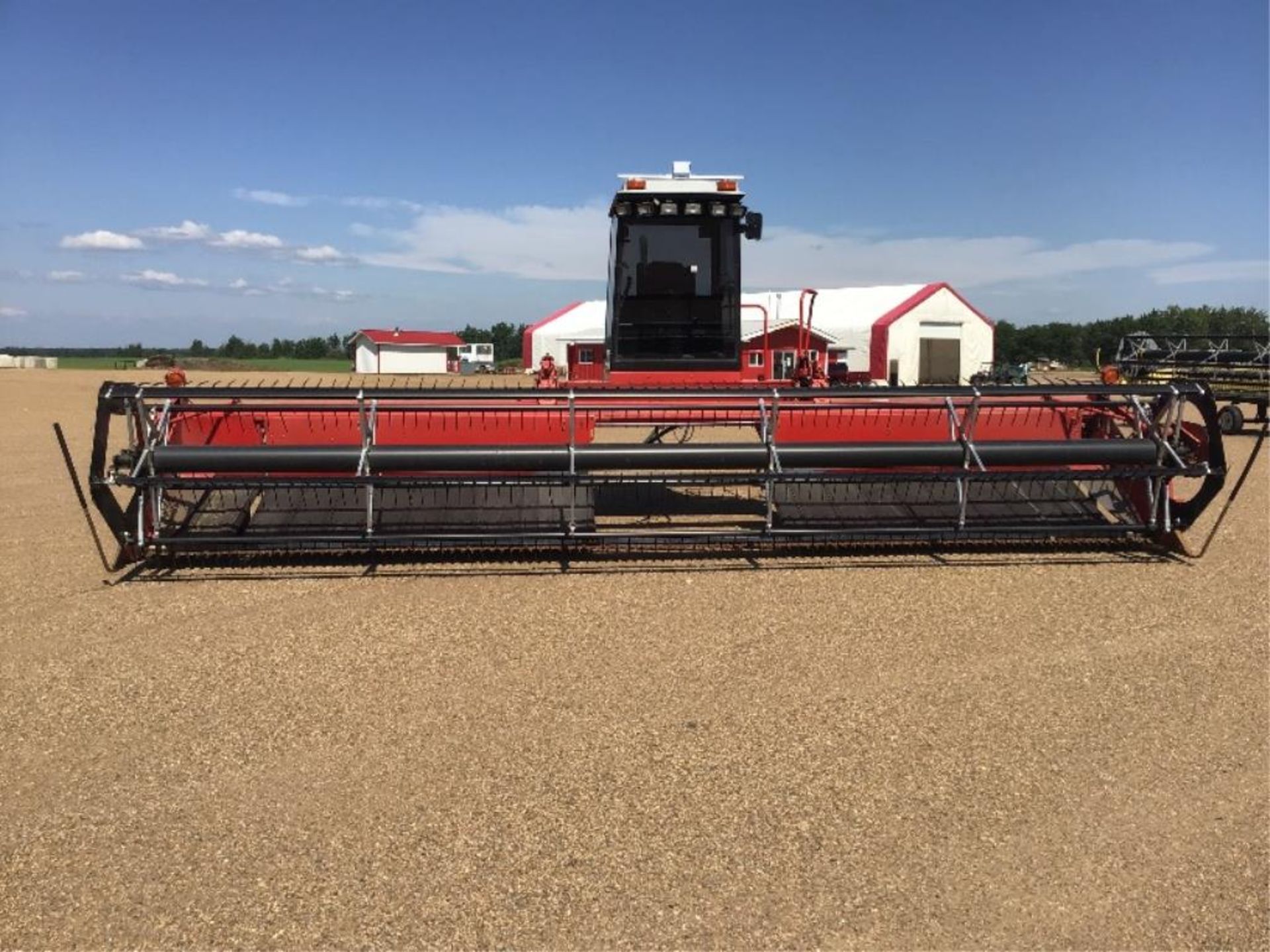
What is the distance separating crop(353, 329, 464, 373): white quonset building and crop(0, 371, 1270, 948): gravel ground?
4931 centimetres

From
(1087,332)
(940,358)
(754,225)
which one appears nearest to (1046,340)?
(1087,332)

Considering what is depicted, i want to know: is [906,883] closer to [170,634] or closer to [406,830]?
[406,830]

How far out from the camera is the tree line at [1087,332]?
5136 centimetres

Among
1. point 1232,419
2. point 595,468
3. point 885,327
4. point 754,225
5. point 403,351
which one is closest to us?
point 595,468

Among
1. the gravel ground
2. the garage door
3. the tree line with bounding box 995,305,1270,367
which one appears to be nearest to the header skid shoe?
the gravel ground

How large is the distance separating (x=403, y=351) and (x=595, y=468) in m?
51.5

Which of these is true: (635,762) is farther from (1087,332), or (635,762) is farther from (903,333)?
(1087,332)

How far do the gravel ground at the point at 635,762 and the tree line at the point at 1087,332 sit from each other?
48054mm

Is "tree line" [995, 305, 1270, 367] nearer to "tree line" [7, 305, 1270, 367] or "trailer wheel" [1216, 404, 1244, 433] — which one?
"tree line" [7, 305, 1270, 367]

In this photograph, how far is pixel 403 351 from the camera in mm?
55219

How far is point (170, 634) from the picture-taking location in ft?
15.7

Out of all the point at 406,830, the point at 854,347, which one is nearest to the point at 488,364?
the point at 854,347

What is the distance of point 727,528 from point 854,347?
2925cm

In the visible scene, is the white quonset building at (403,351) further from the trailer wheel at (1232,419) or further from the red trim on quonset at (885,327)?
the trailer wheel at (1232,419)
